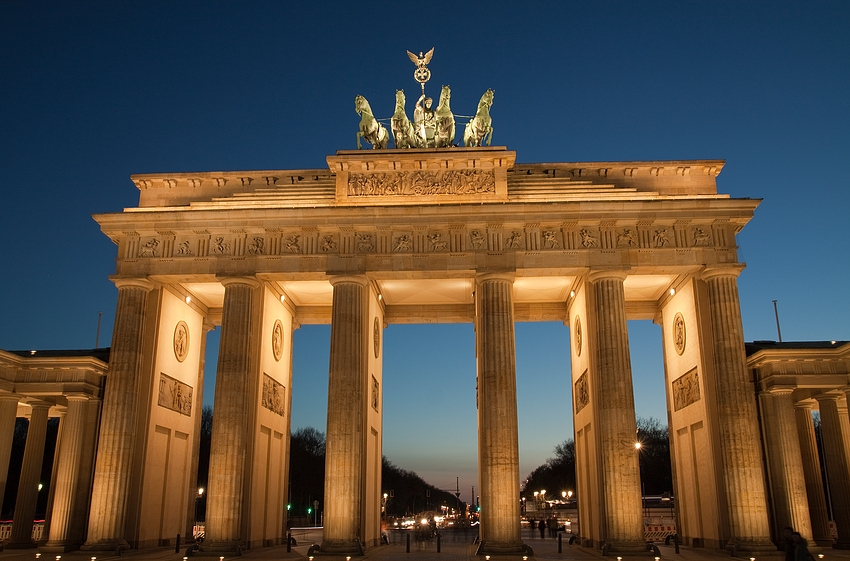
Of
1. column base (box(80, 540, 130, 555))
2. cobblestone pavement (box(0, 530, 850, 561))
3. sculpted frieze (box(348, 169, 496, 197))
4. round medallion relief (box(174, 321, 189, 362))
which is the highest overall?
sculpted frieze (box(348, 169, 496, 197))

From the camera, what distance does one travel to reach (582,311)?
1300 inches

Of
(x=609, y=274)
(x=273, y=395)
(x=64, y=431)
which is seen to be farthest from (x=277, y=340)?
(x=609, y=274)

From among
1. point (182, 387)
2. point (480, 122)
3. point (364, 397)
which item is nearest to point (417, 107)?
point (480, 122)

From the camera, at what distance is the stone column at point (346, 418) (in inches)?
1109

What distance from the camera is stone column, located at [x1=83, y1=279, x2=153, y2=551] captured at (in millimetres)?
28703

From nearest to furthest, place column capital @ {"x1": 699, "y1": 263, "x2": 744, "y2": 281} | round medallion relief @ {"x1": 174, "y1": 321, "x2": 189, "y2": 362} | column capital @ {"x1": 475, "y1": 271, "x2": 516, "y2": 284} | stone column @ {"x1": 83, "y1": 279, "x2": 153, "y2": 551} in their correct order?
stone column @ {"x1": 83, "y1": 279, "x2": 153, "y2": 551} < column capital @ {"x1": 699, "y1": 263, "x2": 744, "y2": 281} < column capital @ {"x1": 475, "y1": 271, "x2": 516, "y2": 284} < round medallion relief @ {"x1": 174, "y1": 321, "x2": 189, "y2": 362}

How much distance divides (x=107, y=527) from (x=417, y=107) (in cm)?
2228

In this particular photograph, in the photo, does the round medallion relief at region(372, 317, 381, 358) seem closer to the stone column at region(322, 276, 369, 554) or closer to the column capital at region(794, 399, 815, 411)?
the stone column at region(322, 276, 369, 554)

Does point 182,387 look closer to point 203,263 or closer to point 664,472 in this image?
point 203,263

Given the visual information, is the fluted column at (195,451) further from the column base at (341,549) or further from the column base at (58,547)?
the column base at (341,549)

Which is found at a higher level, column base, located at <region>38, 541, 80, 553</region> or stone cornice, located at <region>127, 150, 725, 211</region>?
stone cornice, located at <region>127, 150, 725, 211</region>

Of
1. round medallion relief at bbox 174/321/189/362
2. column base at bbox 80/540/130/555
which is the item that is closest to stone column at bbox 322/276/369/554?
column base at bbox 80/540/130/555

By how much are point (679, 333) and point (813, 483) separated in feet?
27.1

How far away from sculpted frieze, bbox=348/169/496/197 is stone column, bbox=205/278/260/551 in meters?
6.35
